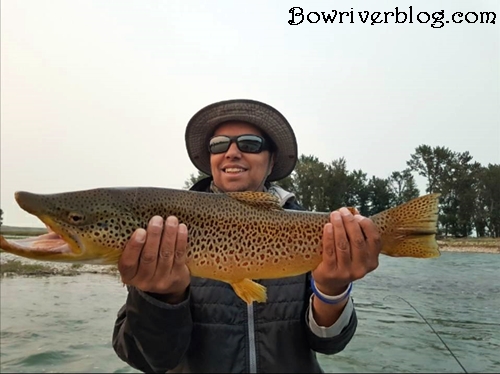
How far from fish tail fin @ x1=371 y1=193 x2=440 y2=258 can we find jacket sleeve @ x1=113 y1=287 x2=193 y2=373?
1.35 meters

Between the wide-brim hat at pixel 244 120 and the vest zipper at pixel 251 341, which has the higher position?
the wide-brim hat at pixel 244 120

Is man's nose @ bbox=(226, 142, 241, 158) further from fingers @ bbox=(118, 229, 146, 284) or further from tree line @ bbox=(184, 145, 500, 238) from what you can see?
tree line @ bbox=(184, 145, 500, 238)

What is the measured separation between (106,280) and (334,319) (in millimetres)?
14456

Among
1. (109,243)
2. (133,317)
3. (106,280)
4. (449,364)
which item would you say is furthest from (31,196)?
(106,280)

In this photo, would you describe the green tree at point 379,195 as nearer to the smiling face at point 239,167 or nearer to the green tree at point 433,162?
the green tree at point 433,162

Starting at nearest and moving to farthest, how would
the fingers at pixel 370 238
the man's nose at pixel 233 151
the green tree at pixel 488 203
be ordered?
the fingers at pixel 370 238, the man's nose at pixel 233 151, the green tree at pixel 488 203

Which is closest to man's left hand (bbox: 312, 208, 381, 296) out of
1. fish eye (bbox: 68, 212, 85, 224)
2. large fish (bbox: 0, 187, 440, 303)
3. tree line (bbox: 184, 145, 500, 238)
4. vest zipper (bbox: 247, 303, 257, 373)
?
large fish (bbox: 0, 187, 440, 303)

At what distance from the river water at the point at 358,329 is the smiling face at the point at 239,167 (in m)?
3.95

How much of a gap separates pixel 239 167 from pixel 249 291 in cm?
103

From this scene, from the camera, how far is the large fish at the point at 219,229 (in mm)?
2695

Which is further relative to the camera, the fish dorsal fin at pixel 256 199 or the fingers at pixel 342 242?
the fish dorsal fin at pixel 256 199

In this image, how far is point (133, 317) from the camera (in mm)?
2877

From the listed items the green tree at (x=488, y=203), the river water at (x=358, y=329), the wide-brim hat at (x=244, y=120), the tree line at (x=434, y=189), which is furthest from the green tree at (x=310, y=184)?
the wide-brim hat at (x=244, y=120)

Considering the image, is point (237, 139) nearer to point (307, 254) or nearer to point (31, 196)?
point (307, 254)
